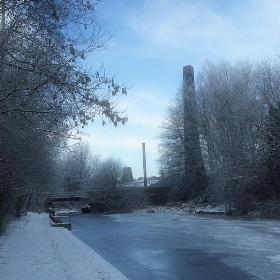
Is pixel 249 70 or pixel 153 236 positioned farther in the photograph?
pixel 249 70

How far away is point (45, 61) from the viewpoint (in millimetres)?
6020

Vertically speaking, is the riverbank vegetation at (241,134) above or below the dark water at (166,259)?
above

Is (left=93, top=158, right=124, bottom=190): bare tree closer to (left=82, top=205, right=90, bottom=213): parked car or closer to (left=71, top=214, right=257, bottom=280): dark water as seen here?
(left=82, top=205, right=90, bottom=213): parked car

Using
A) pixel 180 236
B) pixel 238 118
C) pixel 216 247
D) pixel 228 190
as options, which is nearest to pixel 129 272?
pixel 216 247

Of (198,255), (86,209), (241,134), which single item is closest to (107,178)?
(86,209)

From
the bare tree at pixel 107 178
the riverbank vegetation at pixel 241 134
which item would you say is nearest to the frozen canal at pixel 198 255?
the riverbank vegetation at pixel 241 134

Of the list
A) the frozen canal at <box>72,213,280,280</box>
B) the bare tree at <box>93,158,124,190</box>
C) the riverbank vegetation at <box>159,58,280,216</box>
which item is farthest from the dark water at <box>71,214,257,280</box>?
the bare tree at <box>93,158,124,190</box>

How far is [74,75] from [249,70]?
1591 inches

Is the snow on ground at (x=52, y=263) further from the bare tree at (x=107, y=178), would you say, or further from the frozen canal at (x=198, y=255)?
the bare tree at (x=107, y=178)

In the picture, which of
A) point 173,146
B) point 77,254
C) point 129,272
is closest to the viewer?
point 129,272

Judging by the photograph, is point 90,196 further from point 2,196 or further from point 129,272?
point 129,272

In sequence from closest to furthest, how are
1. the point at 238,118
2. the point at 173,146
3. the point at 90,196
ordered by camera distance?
the point at 238,118, the point at 173,146, the point at 90,196

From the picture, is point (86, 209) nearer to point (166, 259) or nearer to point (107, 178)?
point (107, 178)

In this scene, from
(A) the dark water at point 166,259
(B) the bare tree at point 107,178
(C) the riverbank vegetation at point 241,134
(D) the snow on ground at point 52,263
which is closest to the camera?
(D) the snow on ground at point 52,263
